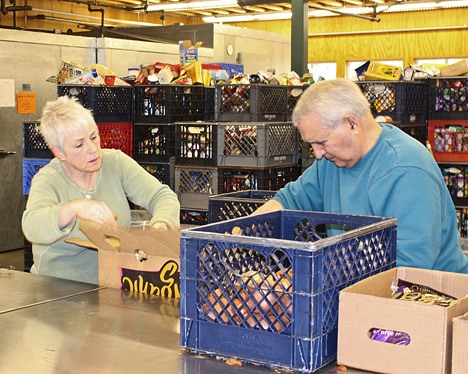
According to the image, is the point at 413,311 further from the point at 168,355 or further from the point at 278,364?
the point at 168,355

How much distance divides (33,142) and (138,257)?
3.53 meters

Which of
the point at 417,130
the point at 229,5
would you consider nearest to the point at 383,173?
the point at 417,130

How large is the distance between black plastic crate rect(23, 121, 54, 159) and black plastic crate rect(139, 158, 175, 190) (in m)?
0.77

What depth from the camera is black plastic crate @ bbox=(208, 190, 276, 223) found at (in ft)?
10.2

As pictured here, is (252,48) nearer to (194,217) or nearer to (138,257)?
(194,217)

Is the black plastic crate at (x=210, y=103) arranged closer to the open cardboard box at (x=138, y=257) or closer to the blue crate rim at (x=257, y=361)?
the open cardboard box at (x=138, y=257)

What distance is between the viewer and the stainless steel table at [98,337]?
5.74 feet

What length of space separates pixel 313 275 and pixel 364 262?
29cm

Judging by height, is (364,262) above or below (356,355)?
above

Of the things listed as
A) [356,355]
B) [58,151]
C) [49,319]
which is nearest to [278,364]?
[356,355]

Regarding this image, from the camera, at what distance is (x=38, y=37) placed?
8.04m

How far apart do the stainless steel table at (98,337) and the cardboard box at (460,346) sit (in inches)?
11.2

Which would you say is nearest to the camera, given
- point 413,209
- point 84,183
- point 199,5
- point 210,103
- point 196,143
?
point 413,209

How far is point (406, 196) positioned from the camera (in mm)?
2314
